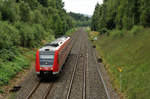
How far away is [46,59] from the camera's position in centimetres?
1675

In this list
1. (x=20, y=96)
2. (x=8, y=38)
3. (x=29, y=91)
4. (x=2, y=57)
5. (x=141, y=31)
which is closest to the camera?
(x=20, y=96)

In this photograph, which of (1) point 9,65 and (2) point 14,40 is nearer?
(1) point 9,65

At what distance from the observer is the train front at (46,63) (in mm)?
16603

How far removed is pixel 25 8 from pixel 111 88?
25.9 meters

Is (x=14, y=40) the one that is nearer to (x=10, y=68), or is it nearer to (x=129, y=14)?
(x=10, y=68)

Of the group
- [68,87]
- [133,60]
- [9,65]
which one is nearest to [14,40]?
[9,65]

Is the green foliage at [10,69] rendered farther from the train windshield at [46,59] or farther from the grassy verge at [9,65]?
the train windshield at [46,59]

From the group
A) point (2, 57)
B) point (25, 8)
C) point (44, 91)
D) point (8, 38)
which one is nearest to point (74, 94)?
point (44, 91)

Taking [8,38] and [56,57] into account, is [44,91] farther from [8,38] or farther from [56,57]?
[8,38]

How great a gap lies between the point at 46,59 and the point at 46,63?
384mm

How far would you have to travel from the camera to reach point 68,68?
2228 cm

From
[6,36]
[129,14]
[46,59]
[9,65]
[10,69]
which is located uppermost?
[129,14]

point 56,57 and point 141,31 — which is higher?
point 141,31

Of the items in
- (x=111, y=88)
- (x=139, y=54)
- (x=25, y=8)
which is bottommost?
(x=111, y=88)
